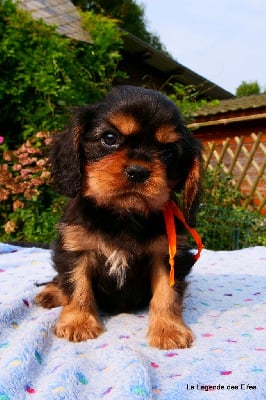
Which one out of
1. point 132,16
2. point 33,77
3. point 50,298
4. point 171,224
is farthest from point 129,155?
point 132,16

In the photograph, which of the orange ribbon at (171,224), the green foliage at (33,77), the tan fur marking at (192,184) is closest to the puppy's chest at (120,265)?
the orange ribbon at (171,224)

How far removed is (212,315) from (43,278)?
1.41 metres

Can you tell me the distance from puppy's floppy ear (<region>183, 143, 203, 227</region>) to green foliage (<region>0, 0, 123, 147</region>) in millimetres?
3480

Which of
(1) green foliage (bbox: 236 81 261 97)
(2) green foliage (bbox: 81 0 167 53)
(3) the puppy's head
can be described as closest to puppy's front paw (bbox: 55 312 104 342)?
(3) the puppy's head

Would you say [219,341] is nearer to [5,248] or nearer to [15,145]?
[5,248]

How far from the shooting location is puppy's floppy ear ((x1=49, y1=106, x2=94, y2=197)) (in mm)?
2197

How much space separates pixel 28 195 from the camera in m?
5.36

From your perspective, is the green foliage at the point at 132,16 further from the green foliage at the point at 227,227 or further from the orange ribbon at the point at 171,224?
the orange ribbon at the point at 171,224

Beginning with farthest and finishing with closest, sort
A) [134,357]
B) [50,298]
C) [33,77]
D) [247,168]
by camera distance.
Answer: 1. [247,168]
2. [33,77]
3. [50,298]
4. [134,357]

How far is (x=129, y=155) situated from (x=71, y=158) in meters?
0.37

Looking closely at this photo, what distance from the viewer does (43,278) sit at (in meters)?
3.32

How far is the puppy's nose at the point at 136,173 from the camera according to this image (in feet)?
6.25

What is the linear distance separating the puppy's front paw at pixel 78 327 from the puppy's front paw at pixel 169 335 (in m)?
0.28

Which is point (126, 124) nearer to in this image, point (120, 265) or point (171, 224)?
point (171, 224)
